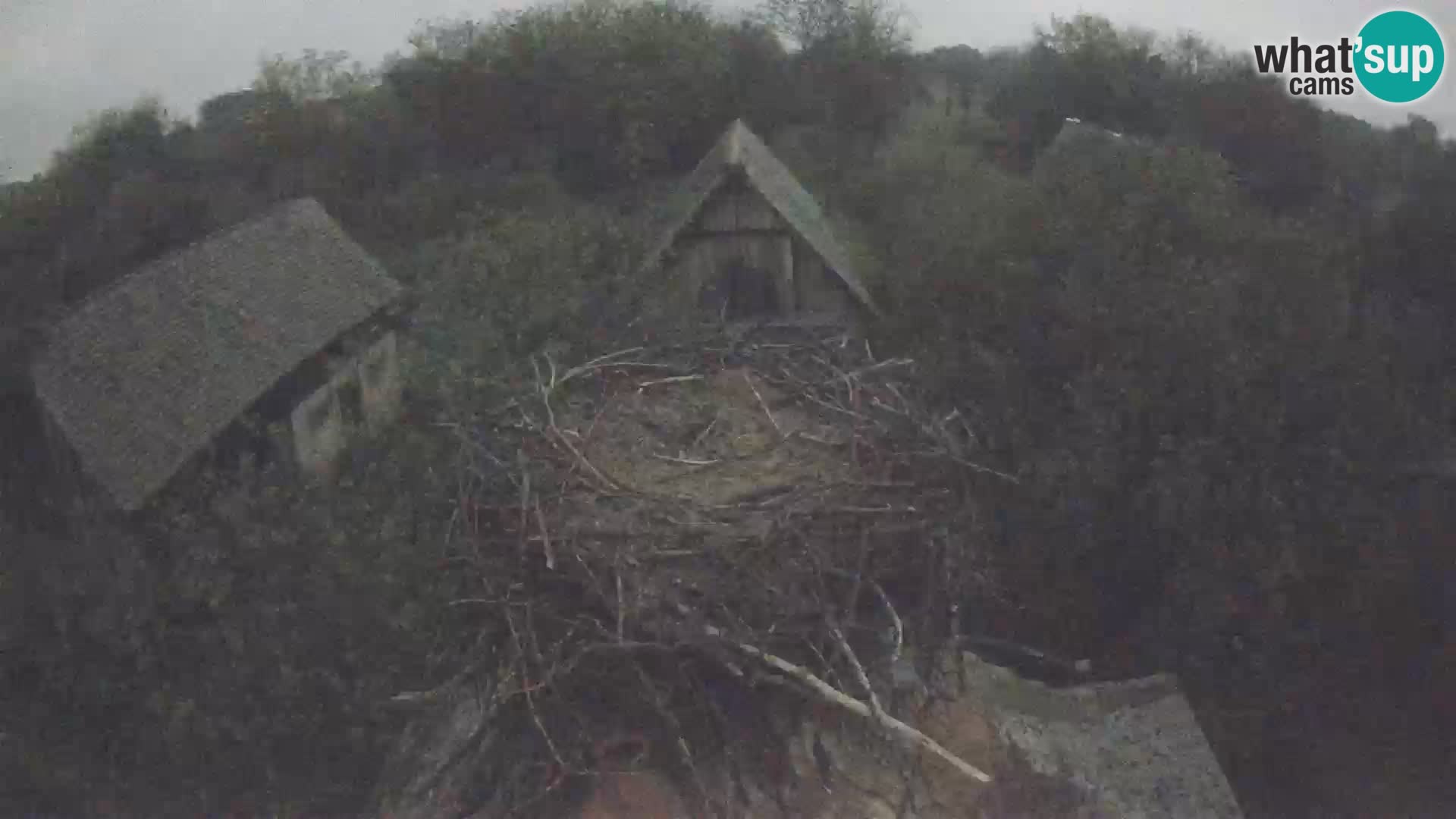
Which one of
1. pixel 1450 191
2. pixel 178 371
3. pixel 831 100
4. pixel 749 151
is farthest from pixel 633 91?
pixel 1450 191

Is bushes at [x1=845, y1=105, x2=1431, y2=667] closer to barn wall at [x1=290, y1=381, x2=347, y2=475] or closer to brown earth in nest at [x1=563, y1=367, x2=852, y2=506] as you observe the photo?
brown earth in nest at [x1=563, y1=367, x2=852, y2=506]

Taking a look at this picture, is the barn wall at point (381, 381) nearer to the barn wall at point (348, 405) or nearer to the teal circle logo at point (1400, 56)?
the barn wall at point (348, 405)

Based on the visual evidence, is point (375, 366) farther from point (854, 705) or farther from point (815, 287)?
point (854, 705)

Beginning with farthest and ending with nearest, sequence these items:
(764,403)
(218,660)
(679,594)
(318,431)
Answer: (318,431) → (218,660) → (764,403) → (679,594)

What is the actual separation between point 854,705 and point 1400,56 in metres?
5.12

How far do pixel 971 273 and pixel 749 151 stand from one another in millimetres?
4523

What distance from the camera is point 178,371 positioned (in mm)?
11008

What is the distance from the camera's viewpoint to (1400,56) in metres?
6.49

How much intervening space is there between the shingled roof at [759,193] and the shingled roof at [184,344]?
3842mm

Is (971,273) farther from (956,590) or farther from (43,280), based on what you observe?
(43,280)

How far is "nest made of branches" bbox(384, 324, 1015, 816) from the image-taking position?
402cm

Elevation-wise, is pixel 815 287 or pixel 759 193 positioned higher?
pixel 759 193
